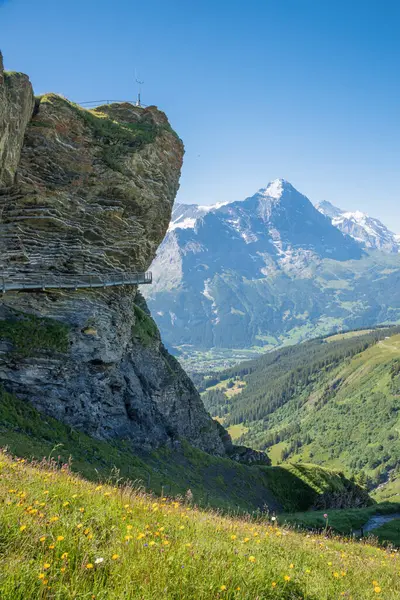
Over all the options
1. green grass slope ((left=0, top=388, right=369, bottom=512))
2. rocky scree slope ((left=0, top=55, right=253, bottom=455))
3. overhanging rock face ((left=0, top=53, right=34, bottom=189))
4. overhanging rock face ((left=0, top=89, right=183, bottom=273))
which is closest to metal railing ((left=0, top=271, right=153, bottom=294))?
rocky scree slope ((left=0, top=55, right=253, bottom=455))

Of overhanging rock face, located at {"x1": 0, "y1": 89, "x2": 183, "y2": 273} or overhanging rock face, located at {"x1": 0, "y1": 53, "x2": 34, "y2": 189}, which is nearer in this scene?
overhanging rock face, located at {"x1": 0, "y1": 53, "x2": 34, "y2": 189}

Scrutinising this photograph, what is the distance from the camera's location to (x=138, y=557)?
5.62 meters

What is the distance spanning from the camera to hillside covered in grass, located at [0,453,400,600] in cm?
491

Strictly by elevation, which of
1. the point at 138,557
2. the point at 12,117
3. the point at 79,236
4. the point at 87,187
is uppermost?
the point at 12,117

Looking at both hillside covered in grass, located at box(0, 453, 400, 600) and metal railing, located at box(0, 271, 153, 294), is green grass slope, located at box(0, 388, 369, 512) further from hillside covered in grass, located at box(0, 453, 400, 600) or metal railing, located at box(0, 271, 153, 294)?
metal railing, located at box(0, 271, 153, 294)

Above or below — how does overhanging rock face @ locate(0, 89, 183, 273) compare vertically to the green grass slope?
above

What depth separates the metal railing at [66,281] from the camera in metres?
34.1

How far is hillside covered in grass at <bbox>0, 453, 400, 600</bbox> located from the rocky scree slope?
91.1ft

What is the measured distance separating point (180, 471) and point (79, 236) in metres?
30.2

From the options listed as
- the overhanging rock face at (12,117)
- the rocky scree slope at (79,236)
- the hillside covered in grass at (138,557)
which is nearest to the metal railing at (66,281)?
the rocky scree slope at (79,236)

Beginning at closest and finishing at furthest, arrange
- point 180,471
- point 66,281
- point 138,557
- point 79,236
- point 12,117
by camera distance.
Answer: point 138,557 → point 12,117 → point 66,281 → point 79,236 → point 180,471

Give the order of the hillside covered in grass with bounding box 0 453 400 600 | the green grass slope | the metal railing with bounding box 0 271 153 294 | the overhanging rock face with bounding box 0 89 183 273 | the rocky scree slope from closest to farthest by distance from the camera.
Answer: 1. the hillside covered in grass with bounding box 0 453 400 600
2. the green grass slope
3. the rocky scree slope
4. the overhanging rock face with bounding box 0 89 183 273
5. the metal railing with bounding box 0 271 153 294

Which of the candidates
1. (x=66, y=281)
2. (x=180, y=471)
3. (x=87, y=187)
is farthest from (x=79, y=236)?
(x=180, y=471)

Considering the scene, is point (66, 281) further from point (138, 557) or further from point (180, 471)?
point (138, 557)
